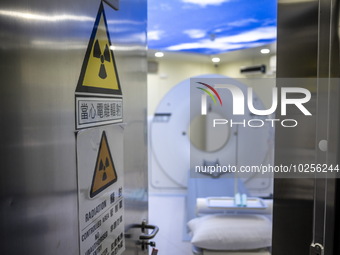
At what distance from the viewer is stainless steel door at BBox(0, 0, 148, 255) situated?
49cm

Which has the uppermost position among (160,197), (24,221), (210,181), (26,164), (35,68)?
(35,68)

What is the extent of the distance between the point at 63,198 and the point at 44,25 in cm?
38

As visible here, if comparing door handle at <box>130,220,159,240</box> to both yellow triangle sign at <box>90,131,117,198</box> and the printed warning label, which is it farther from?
the printed warning label

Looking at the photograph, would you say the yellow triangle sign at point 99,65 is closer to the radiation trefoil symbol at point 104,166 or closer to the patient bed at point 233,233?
the radiation trefoil symbol at point 104,166

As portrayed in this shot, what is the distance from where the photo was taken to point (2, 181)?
1.59 ft

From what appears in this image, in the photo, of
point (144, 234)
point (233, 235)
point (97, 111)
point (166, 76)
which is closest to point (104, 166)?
point (97, 111)

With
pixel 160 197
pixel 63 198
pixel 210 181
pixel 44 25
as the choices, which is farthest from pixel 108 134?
pixel 160 197

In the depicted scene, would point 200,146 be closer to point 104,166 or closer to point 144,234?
point 144,234

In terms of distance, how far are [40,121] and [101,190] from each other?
0.38 metres

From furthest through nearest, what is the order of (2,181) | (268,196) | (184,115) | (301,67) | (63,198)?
(184,115) < (268,196) < (301,67) < (63,198) < (2,181)

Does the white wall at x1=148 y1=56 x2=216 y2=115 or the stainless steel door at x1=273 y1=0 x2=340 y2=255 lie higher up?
the white wall at x1=148 y1=56 x2=216 y2=115

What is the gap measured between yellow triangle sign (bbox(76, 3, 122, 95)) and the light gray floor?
2148mm

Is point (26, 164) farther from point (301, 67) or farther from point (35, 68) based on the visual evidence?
point (301, 67)

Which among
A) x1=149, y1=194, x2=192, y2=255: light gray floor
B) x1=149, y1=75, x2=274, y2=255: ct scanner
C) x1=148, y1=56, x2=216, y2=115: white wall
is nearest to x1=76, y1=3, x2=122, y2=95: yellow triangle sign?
x1=149, y1=194, x2=192, y2=255: light gray floor
